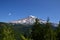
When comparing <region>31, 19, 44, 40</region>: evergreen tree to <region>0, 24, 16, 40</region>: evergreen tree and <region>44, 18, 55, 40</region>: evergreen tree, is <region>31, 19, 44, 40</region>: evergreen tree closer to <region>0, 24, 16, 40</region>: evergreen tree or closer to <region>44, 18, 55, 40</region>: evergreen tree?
<region>44, 18, 55, 40</region>: evergreen tree

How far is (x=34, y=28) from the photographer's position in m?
63.1

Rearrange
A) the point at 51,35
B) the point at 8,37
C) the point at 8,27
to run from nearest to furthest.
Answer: the point at 8,37
the point at 8,27
the point at 51,35

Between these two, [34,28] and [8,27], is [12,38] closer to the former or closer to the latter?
[8,27]

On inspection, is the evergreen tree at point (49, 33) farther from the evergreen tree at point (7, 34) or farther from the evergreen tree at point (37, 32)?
the evergreen tree at point (7, 34)

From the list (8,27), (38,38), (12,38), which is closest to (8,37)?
(12,38)

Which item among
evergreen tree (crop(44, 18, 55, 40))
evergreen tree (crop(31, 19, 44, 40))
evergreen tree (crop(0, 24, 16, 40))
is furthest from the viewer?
evergreen tree (crop(31, 19, 44, 40))

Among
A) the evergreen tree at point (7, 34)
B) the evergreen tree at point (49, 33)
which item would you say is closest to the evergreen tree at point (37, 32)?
the evergreen tree at point (49, 33)

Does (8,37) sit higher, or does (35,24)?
(35,24)

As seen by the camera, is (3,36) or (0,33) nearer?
(3,36)

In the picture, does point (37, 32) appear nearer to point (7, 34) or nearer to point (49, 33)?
point (49, 33)

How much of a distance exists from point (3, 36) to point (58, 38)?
19.9 m

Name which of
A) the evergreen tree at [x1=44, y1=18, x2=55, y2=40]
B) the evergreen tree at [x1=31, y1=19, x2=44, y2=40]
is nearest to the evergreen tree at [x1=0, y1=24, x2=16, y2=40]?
the evergreen tree at [x1=31, y1=19, x2=44, y2=40]

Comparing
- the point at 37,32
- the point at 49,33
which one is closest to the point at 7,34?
the point at 37,32

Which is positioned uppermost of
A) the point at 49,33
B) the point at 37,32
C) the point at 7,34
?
the point at 37,32
